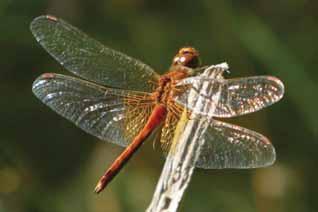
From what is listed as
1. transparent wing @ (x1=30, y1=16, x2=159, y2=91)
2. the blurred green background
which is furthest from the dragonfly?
the blurred green background

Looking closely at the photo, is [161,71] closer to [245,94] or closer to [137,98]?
[137,98]

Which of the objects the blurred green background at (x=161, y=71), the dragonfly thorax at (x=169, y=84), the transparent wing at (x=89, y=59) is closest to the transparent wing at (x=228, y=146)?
the dragonfly thorax at (x=169, y=84)

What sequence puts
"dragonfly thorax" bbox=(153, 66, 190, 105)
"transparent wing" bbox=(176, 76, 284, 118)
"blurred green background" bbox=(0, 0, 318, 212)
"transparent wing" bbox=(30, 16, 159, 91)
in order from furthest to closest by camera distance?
"blurred green background" bbox=(0, 0, 318, 212) < "transparent wing" bbox=(30, 16, 159, 91) < "dragonfly thorax" bbox=(153, 66, 190, 105) < "transparent wing" bbox=(176, 76, 284, 118)

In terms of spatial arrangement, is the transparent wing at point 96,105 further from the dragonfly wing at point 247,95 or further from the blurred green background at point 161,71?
the blurred green background at point 161,71

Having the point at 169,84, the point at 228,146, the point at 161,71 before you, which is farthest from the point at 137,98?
the point at 161,71

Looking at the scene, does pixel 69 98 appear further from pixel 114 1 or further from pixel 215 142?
pixel 114 1

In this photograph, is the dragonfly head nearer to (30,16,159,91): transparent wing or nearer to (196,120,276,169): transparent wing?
(30,16,159,91): transparent wing
